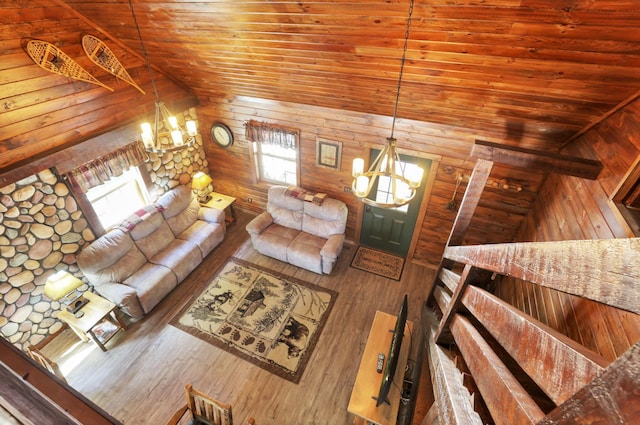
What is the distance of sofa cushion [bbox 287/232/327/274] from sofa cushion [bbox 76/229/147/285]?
2.19m

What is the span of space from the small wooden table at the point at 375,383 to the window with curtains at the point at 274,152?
116 inches

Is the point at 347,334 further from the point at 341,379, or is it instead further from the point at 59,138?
the point at 59,138

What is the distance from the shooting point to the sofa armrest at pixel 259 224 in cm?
479

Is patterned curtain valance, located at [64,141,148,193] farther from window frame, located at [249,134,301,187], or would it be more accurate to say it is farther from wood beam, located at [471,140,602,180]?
wood beam, located at [471,140,602,180]

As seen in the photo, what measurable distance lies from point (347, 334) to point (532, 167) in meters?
2.79

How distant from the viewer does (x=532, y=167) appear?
2270 mm

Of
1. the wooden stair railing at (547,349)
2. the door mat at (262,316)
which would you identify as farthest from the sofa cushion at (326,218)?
the wooden stair railing at (547,349)

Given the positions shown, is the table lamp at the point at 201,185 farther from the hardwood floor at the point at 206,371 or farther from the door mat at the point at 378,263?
the door mat at the point at 378,263

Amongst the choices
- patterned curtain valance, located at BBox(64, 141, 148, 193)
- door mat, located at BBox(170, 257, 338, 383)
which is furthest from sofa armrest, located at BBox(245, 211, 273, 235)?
patterned curtain valance, located at BBox(64, 141, 148, 193)

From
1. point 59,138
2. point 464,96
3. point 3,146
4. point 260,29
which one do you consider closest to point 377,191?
point 464,96

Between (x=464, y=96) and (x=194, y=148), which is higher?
(x=464, y=96)

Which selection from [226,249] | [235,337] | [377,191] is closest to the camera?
[235,337]

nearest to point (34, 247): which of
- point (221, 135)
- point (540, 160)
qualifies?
point (221, 135)

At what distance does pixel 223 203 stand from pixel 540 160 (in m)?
4.72
